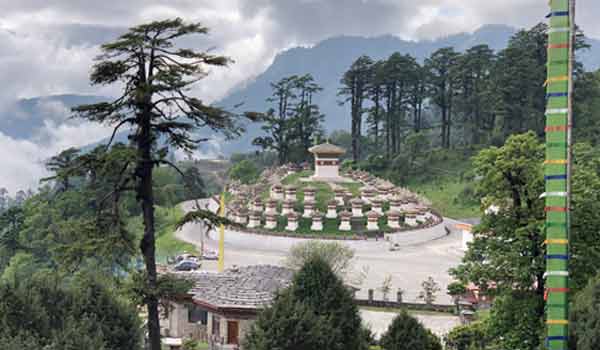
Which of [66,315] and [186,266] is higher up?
[66,315]

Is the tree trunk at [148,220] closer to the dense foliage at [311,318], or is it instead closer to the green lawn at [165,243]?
the dense foliage at [311,318]

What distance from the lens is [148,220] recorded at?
1295cm

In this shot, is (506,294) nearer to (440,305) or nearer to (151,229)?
(151,229)

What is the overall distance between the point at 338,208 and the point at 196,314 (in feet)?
89.7

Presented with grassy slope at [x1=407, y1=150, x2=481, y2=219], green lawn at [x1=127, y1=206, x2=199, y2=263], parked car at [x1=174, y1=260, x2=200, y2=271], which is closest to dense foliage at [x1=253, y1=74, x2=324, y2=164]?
grassy slope at [x1=407, y1=150, x2=481, y2=219]

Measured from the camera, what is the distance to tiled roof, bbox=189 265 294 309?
62.8 feet

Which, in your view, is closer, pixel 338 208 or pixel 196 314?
pixel 196 314

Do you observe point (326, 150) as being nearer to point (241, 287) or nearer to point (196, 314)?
point (196, 314)

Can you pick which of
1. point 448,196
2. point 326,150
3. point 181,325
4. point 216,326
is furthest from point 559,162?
point 448,196

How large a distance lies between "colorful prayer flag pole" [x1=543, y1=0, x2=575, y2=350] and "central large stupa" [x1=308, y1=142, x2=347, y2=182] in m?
43.6

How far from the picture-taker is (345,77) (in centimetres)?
7412

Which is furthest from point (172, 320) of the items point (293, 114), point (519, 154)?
point (293, 114)

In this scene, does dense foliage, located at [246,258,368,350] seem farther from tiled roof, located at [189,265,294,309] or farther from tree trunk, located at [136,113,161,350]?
tiled roof, located at [189,265,294,309]

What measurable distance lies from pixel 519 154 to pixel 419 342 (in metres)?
4.95
